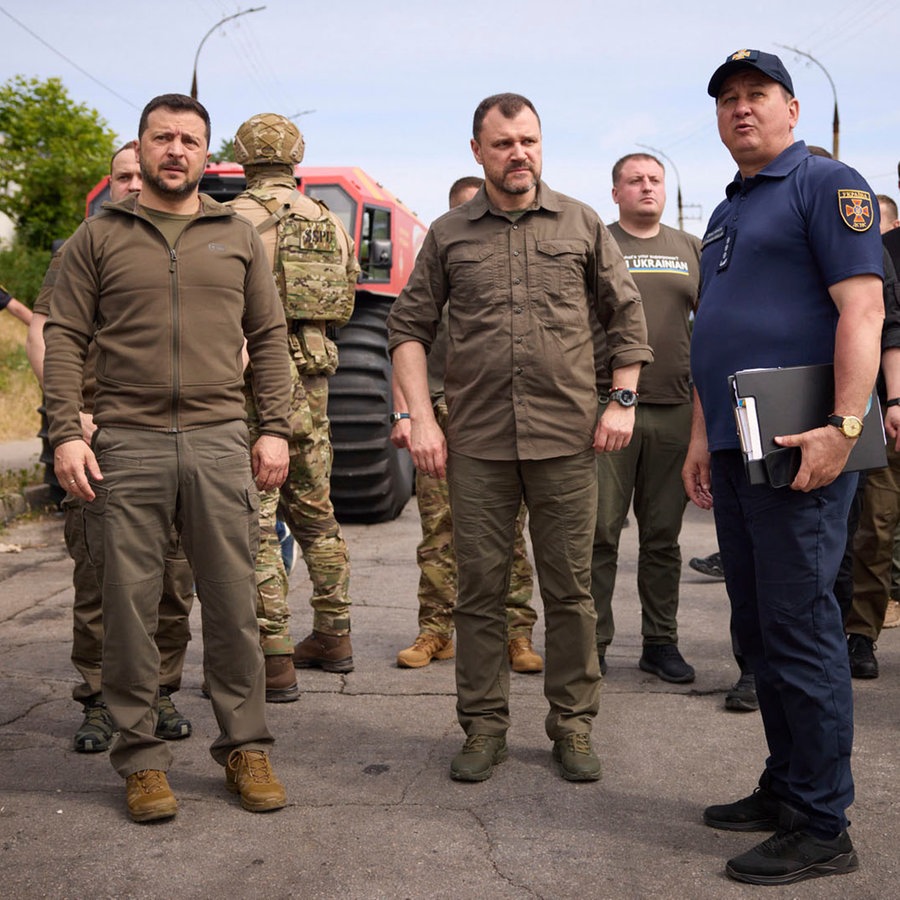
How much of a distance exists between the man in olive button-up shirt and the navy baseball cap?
2.55ft

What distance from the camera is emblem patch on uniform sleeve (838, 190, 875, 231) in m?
3.04

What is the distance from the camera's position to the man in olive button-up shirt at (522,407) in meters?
4.00

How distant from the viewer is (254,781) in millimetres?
3672

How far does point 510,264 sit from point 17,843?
232cm

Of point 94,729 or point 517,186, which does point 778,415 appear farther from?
point 94,729

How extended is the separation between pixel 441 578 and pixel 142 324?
8.02 ft

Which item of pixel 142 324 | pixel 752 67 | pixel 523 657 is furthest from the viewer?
pixel 523 657

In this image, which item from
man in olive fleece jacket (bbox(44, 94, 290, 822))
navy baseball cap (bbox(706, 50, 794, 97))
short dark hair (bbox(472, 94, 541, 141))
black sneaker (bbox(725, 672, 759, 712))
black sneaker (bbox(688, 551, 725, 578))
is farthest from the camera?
black sneaker (bbox(688, 551, 725, 578))

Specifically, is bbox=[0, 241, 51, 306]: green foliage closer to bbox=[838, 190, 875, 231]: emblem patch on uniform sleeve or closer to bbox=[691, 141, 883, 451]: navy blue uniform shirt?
bbox=[691, 141, 883, 451]: navy blue uniform shirt

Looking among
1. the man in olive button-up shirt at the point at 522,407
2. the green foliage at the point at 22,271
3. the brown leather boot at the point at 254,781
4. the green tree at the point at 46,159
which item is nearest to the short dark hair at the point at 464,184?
the man in olive button-up shirt at the point at 522,407

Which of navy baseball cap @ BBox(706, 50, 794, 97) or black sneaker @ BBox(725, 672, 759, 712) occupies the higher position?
navy baseball cap @ BBox(706, 50, 794, 97)

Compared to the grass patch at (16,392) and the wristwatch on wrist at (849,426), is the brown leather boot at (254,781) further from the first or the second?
the grass patch at (16,392)

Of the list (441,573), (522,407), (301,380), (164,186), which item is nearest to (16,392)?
(441,573)

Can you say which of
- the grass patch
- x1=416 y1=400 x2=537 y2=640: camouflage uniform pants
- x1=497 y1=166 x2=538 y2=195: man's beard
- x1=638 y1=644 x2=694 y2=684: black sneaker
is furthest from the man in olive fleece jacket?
the grass patch
